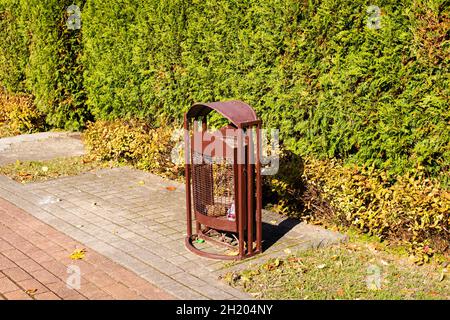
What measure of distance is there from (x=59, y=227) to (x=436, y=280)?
3924mm

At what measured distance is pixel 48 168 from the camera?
9141 mm

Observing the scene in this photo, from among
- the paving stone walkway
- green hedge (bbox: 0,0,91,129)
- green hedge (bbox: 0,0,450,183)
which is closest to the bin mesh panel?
the paving stone walkway

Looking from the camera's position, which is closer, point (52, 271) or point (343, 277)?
point (343, 277)

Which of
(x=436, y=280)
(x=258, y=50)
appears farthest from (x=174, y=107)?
(x=436, y=280)

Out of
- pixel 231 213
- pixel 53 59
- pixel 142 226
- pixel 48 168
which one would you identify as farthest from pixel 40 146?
pixel 231 213

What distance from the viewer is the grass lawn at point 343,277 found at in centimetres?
470

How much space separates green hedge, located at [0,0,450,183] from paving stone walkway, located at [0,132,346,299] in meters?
1.11

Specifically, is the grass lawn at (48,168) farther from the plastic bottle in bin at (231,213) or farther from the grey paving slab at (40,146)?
the plastic bottle in bin at (231,213)

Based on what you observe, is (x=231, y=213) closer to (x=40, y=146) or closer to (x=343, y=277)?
(x=343, y=277)

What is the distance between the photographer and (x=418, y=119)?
5.55m

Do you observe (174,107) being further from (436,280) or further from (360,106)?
(436,280)

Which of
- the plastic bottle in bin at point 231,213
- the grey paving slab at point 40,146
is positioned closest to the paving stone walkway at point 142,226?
the plastic bottle in bin at point 231,213

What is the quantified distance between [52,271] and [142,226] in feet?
4.51

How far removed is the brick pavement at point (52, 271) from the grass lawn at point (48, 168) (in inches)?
90.0
